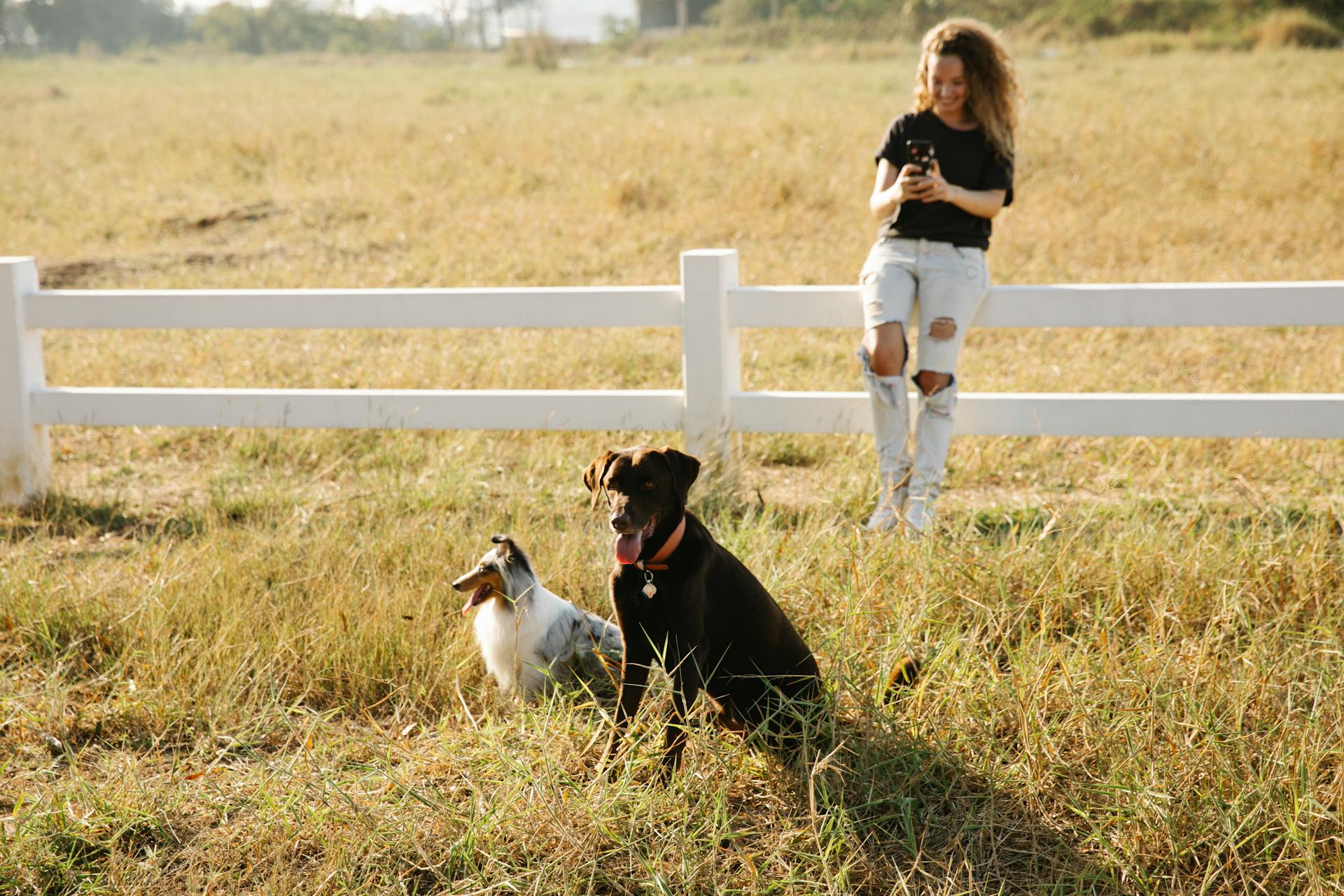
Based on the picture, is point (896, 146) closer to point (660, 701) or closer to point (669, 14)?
point (660, 701)

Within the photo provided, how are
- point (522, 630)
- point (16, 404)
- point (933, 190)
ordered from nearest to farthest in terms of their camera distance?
point (522, 630), point (933, 190), point (16, 404)

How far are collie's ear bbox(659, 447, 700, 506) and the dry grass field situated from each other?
2.10 feet

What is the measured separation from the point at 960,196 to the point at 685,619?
2.43 metres

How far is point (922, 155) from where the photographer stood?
15.1ft

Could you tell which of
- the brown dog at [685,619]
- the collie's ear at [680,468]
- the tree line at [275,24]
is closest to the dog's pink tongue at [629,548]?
the brown dog at [685,619]

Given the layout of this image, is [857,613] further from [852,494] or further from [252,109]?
[252,109]

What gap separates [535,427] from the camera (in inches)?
210

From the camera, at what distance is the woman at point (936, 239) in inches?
183

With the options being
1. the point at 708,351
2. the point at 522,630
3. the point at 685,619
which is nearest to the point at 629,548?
the point at 685,619

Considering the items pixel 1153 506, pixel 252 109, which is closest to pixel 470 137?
pixel 252 109

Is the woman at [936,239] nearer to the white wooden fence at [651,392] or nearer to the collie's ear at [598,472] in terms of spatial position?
the white wooden fence at [651,392]

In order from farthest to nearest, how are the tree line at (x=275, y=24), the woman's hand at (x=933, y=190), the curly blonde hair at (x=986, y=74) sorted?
the tree line at (x=275, y=24) → the curly blonde hair at (x=986, y=74) → the woman's hand at (x=933, y=190)

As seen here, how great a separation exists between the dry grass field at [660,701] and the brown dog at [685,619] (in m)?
0.11

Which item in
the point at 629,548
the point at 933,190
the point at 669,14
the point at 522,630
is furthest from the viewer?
the point at 669,14
